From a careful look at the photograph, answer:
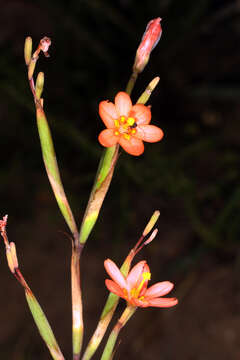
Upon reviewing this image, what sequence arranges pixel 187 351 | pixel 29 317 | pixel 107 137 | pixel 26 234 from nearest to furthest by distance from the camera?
pixel 107 137, pixel 187 351, pixel 29 317, pixel 26 234

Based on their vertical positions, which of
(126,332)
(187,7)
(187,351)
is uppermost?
(187,7)

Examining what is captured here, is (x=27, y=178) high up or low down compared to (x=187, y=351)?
up

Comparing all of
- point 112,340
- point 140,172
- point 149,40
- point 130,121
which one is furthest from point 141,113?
point 140,172

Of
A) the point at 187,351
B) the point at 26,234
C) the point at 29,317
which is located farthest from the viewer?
the point at 26,234

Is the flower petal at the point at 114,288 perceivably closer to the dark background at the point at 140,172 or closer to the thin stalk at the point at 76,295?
the thin stalk at the point at 76,295

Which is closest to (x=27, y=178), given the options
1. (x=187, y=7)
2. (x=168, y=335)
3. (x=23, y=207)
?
(x=23, y=207)

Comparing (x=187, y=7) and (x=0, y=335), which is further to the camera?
(x=187, y=7)

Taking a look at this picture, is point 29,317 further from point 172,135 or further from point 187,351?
point 172,135
